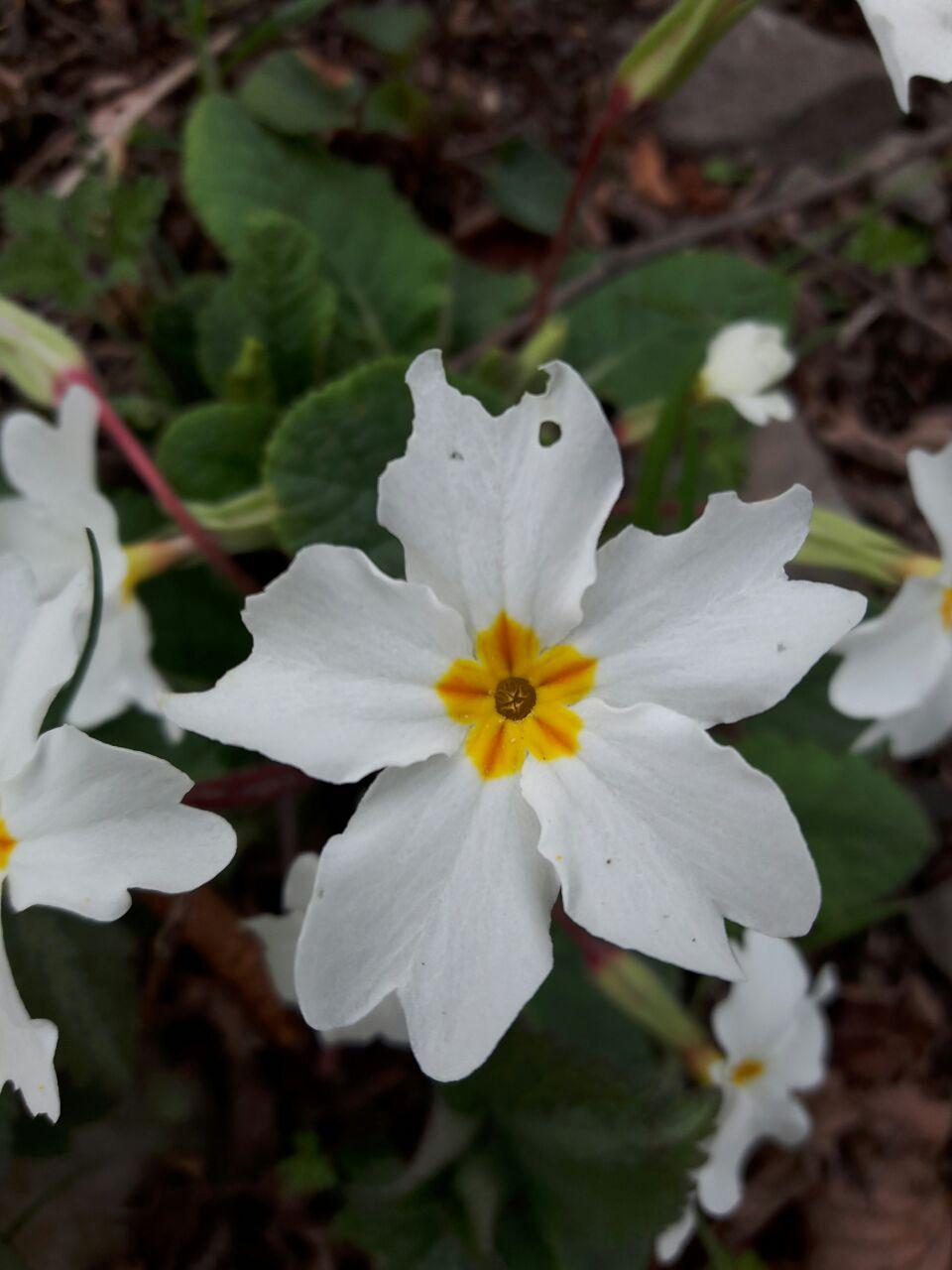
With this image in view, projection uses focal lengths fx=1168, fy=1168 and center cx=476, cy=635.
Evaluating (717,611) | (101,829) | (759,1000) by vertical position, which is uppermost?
(101,829)

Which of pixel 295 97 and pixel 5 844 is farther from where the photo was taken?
pixel 295 97

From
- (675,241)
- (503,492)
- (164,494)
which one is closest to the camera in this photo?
(503,492)

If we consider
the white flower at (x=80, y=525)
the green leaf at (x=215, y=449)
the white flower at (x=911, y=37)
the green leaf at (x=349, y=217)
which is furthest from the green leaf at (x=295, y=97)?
the white flower at (x=911, y=37)

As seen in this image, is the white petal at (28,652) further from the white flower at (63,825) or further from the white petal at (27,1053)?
the white petal at (27,1053)

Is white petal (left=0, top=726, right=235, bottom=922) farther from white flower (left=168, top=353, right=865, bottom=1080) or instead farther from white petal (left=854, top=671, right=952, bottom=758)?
white petal (left=854, top=671, right=952, bottom=758)

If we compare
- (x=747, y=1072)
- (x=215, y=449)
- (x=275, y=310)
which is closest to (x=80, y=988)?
(x=215, y=449)

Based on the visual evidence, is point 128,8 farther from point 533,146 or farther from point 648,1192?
point 648,1192

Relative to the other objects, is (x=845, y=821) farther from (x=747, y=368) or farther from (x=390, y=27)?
(x=390, y=27)

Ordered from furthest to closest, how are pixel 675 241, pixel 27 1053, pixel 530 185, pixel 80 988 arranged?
pixel 675 241 → pixel 530 185 → pixel 80 988 → pixel 27 1053

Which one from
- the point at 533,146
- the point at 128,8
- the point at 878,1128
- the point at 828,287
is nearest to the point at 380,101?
the point at 533,146
